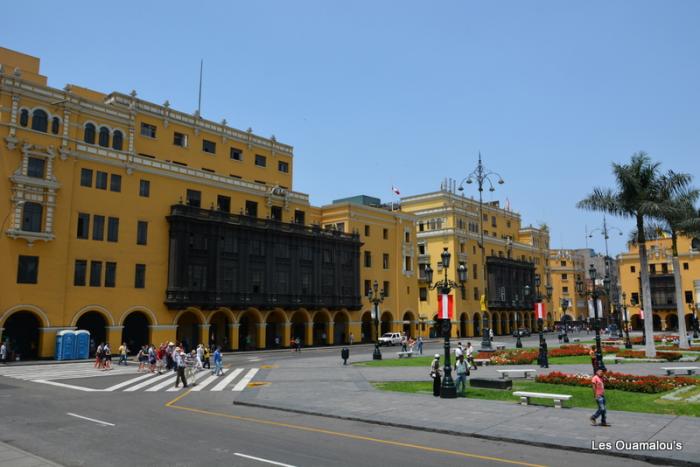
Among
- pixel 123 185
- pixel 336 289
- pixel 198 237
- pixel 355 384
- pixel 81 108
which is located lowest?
pixel 355 384

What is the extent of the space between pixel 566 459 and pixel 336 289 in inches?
2037

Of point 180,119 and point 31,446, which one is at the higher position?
point 180,119

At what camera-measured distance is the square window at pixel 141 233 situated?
46.1 meters

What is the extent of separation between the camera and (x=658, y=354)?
34594mm

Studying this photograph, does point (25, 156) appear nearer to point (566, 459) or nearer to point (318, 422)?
point (318, 422)

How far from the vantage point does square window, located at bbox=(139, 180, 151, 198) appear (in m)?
46.8

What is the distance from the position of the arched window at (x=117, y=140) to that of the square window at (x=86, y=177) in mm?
4076

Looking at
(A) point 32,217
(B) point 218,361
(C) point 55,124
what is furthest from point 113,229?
(B) point 218,361

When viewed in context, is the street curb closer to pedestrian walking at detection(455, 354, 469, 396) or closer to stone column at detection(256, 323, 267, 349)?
pedestrian walking at detection(455, 354, 469, 396)

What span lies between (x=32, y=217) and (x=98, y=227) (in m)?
4.82

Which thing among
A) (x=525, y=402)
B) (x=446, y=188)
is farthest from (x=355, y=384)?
(x=446, y=188)

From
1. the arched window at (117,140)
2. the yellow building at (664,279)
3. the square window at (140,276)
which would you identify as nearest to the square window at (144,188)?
the arched window at (117,140)

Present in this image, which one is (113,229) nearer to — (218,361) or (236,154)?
(236,154)

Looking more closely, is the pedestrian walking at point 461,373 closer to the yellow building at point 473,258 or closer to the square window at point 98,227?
the square window at point 98,227
